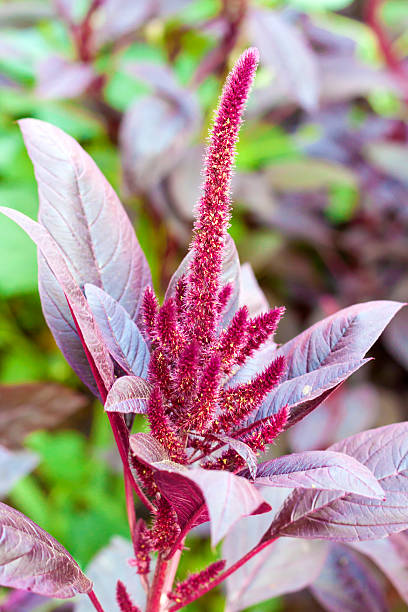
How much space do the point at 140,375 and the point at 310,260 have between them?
4.10 ft

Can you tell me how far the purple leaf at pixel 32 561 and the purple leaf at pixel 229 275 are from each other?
0.22m

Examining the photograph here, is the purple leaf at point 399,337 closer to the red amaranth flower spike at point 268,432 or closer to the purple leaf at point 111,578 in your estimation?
the purple leaf at point 111,578

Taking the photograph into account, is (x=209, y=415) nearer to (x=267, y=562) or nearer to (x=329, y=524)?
(x=329, y=524)

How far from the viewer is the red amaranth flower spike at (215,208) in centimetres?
43

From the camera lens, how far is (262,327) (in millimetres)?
483

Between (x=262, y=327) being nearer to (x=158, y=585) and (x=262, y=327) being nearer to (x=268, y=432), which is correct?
(x=268, y=432)

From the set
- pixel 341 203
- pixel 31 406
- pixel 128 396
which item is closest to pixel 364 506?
pixel 128 396

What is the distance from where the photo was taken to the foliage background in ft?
4.21

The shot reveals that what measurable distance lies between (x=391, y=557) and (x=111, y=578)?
1.03 feet

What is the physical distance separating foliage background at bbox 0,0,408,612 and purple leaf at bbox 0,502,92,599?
27.4 inches

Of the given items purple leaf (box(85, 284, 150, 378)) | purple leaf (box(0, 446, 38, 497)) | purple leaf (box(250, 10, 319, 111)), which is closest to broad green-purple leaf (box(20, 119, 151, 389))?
purple leaf (box(85, 284, 150, 378))

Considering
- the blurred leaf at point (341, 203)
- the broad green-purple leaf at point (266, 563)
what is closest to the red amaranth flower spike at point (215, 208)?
the broad green-purple leaf at point (266, 563)

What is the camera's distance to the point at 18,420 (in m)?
1.02

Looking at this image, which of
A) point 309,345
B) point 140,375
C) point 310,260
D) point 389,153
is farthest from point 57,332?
point 310,260
